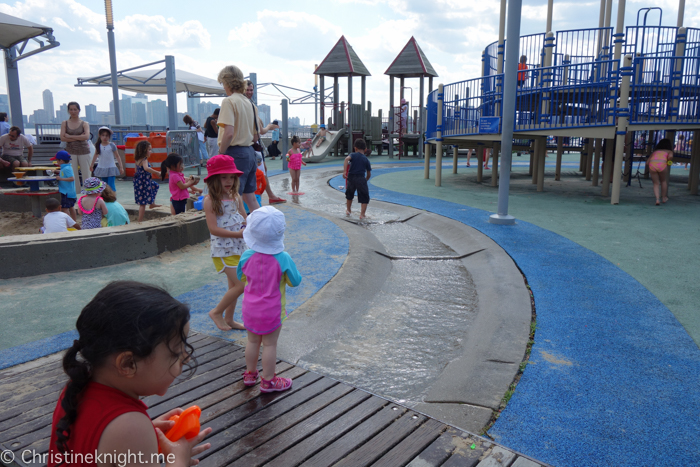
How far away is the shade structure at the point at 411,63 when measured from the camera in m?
23.9

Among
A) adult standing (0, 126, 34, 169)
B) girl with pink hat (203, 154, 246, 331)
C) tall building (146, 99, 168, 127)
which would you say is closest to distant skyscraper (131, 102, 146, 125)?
tall building (146, 99, 168, 127)

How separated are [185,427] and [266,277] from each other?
1.32 m

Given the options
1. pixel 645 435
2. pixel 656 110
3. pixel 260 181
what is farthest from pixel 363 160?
pixel 645 435

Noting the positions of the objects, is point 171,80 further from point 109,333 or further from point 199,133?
point 109,333

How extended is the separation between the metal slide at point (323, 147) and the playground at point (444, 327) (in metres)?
13.1

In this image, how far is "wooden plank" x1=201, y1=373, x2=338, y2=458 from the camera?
2.41 meters

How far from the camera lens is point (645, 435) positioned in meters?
2.54

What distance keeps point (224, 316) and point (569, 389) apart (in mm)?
2709

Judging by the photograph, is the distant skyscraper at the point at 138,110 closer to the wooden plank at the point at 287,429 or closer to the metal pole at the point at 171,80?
the metal pole at the point at 171,80

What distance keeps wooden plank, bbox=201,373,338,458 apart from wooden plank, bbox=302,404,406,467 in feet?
1.32

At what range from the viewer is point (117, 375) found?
1.37m

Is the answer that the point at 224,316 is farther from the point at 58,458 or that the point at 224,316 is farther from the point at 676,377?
the point at 676,377

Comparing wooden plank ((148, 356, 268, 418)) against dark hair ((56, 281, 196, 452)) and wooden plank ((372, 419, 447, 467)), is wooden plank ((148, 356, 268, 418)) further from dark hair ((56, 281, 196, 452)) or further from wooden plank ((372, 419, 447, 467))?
dark hair ((56, 281, 196, 452))

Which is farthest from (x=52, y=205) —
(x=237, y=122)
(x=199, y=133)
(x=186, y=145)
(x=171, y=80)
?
(x=171, y=80)
